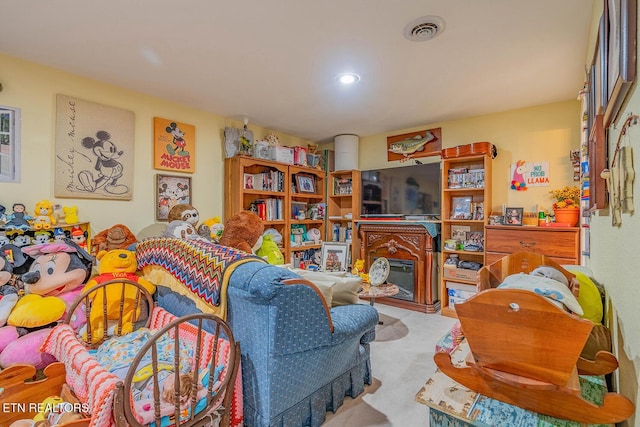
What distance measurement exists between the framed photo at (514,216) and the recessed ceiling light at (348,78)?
198cm

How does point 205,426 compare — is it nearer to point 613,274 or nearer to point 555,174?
point 613,274

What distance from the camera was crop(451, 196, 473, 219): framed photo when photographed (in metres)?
3.38

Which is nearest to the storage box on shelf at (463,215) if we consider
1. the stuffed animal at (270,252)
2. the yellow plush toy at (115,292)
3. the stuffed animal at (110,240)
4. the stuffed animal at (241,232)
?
the stuffed animal at (270,252)

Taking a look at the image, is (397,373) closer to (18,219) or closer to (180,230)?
(180,230)

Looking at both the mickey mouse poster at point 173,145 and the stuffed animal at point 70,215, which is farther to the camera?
the mickey mouse poster at point 173,145

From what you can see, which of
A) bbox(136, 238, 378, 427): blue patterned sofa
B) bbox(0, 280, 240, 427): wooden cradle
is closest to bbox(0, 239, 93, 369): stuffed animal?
bbox(0, 280, 240, 427): wooden cradle

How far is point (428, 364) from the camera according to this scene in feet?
7.44

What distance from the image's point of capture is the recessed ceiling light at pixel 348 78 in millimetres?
2406

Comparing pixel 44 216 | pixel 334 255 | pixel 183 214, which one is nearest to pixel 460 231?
pixel 334 255

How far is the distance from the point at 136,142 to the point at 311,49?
1.82 meters

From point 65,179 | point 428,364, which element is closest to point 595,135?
point 428,364

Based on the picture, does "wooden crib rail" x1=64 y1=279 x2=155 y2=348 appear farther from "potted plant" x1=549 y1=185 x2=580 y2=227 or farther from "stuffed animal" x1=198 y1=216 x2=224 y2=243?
"potted plant" x1=549 y1=185 x2=580 y2=227

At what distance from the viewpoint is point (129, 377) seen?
1.01 m

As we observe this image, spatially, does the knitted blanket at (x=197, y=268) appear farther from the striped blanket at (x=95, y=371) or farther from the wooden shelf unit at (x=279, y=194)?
the wooden shelf unit at (x=279, y=194)
